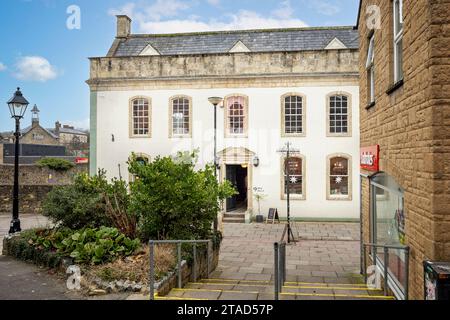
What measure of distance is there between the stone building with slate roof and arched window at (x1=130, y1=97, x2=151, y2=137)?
0.17ft

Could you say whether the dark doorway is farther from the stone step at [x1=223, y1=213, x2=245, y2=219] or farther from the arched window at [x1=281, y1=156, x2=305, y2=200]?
the arched window at [x1=281, y1=156, x2=305, y2=200]

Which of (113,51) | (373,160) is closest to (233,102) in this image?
(113,51)

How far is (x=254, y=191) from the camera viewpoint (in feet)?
65.6

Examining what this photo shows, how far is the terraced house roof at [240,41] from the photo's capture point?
21.9m

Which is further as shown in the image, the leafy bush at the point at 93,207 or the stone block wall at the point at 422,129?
the leafy bush at the point at 93,207

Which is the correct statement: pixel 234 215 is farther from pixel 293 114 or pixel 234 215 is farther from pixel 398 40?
pixel 398 40

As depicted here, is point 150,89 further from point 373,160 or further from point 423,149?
point 423,149

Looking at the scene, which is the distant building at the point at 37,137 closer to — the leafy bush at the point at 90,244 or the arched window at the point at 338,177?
the arched window at the point at 338,177

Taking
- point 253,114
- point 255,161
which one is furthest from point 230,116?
point 255,161

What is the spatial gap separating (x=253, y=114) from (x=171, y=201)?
12.1m

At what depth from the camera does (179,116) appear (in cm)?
2078

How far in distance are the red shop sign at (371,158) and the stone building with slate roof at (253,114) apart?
10987 mm

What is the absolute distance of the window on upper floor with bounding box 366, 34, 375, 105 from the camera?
790cm

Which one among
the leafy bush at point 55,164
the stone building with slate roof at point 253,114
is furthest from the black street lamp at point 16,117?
the leafy bush at point 55,164
